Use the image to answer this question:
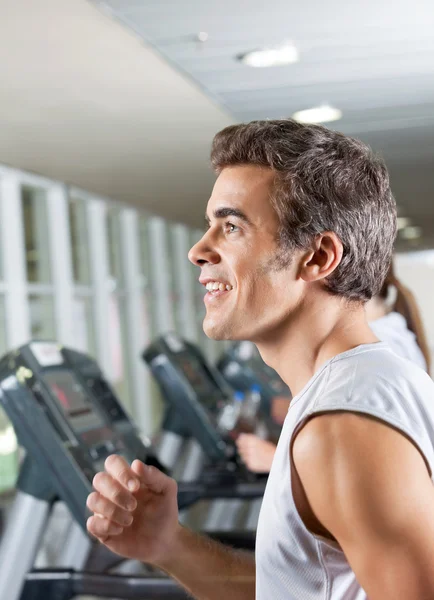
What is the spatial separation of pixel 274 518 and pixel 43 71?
257 centimetres

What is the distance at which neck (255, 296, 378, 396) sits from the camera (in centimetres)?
141

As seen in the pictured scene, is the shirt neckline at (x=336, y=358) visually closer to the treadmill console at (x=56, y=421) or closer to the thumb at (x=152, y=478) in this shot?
the thumb at (x=152, y=478)

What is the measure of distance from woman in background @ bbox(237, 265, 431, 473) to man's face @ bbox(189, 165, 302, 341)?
57.8 inches

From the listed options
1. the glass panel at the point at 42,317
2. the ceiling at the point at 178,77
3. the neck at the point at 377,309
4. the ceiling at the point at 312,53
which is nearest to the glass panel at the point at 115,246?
the glass panel at the point at 42,317

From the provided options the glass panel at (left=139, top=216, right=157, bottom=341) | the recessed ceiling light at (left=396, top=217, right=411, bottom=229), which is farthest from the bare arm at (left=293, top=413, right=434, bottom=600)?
the recessed ceiling light at (left=396, top=217, right=411, bottom=229)

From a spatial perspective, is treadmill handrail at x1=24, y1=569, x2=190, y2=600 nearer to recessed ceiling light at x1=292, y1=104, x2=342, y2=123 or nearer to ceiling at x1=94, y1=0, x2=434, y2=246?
ceiling at x1=94, y1=0, x2=434, y2=246

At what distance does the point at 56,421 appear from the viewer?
113 inches

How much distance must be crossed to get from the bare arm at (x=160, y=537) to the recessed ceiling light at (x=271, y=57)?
2574mm

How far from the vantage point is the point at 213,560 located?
1.64 metres

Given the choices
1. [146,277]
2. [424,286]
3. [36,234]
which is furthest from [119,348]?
[424,286]

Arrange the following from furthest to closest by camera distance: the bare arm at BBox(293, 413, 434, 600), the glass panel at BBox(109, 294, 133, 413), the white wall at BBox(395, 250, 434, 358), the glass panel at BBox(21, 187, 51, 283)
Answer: the white wall at BBox(395, 250, 434, 358), the glass panel at BBox(109, 294, 133, 413), the glass panel at BBox(21, 187, 51, 283), the bare arm at BBox(293, 413, 434, 600)

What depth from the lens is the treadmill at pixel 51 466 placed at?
270 cm

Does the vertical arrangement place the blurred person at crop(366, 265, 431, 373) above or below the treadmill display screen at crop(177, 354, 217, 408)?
above

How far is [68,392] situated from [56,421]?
25 centimetres
